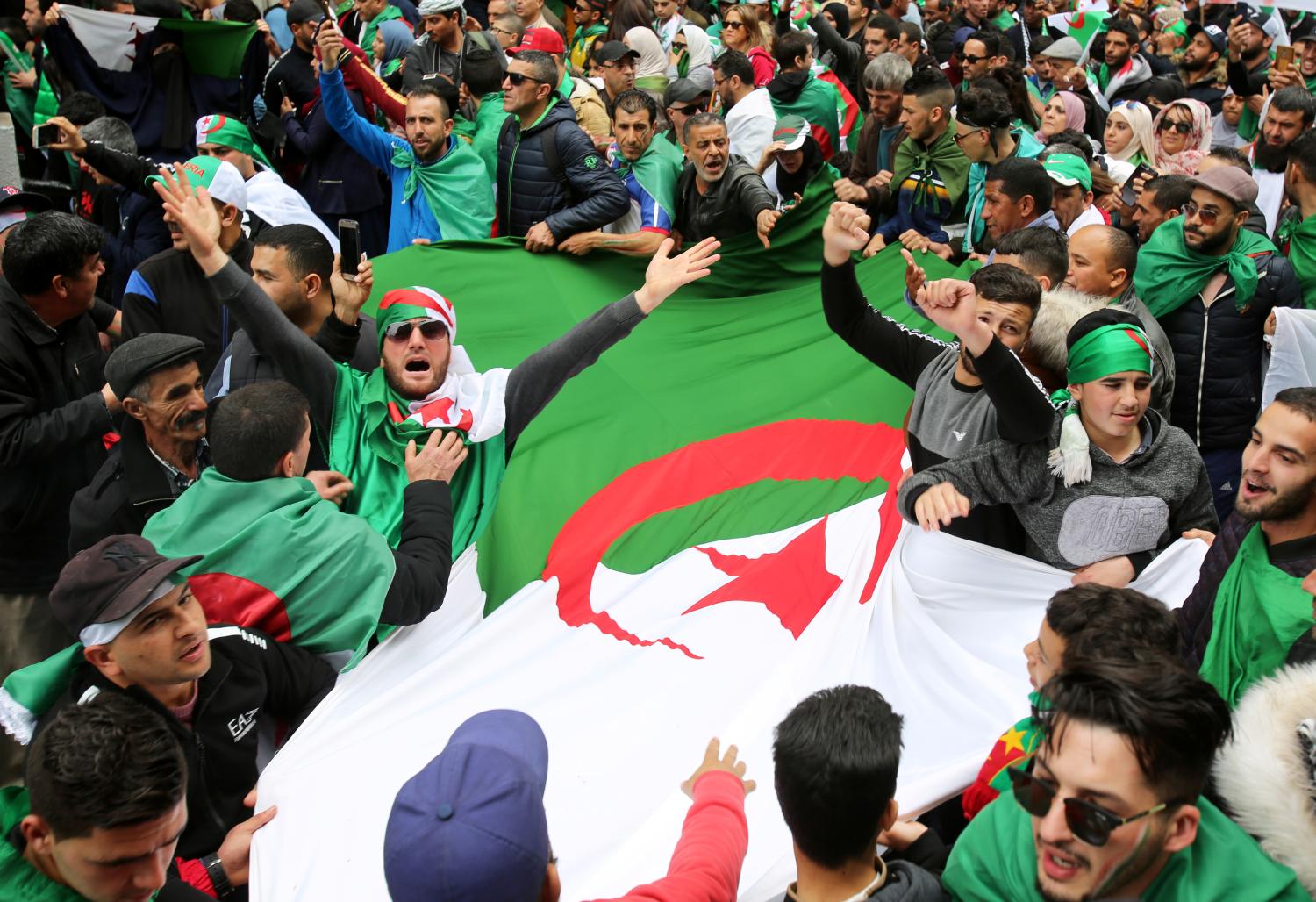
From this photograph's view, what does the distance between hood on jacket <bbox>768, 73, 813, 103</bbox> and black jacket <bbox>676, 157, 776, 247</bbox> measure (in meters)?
2.04

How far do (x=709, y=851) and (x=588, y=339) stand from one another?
2.08 m

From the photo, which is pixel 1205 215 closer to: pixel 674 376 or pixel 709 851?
pixel 674 376

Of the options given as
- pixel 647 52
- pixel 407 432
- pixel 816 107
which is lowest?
pixel 647 52

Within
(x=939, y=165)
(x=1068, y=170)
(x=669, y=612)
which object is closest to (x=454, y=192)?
(x=939, y=165)

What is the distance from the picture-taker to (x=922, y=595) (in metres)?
3.54

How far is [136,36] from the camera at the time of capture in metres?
8.42

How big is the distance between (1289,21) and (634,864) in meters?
13.7

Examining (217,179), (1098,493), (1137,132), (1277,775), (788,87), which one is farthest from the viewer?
(788,87)

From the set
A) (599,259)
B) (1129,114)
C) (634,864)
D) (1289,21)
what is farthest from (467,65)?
(1289,21)

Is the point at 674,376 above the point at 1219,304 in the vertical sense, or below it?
below

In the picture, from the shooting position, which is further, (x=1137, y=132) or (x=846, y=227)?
(x=1137, y=132)

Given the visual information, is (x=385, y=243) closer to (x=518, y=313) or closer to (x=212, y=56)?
(x=212, y=56)

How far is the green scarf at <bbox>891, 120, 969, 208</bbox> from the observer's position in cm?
601

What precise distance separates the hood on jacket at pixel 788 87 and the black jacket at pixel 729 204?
204cm
